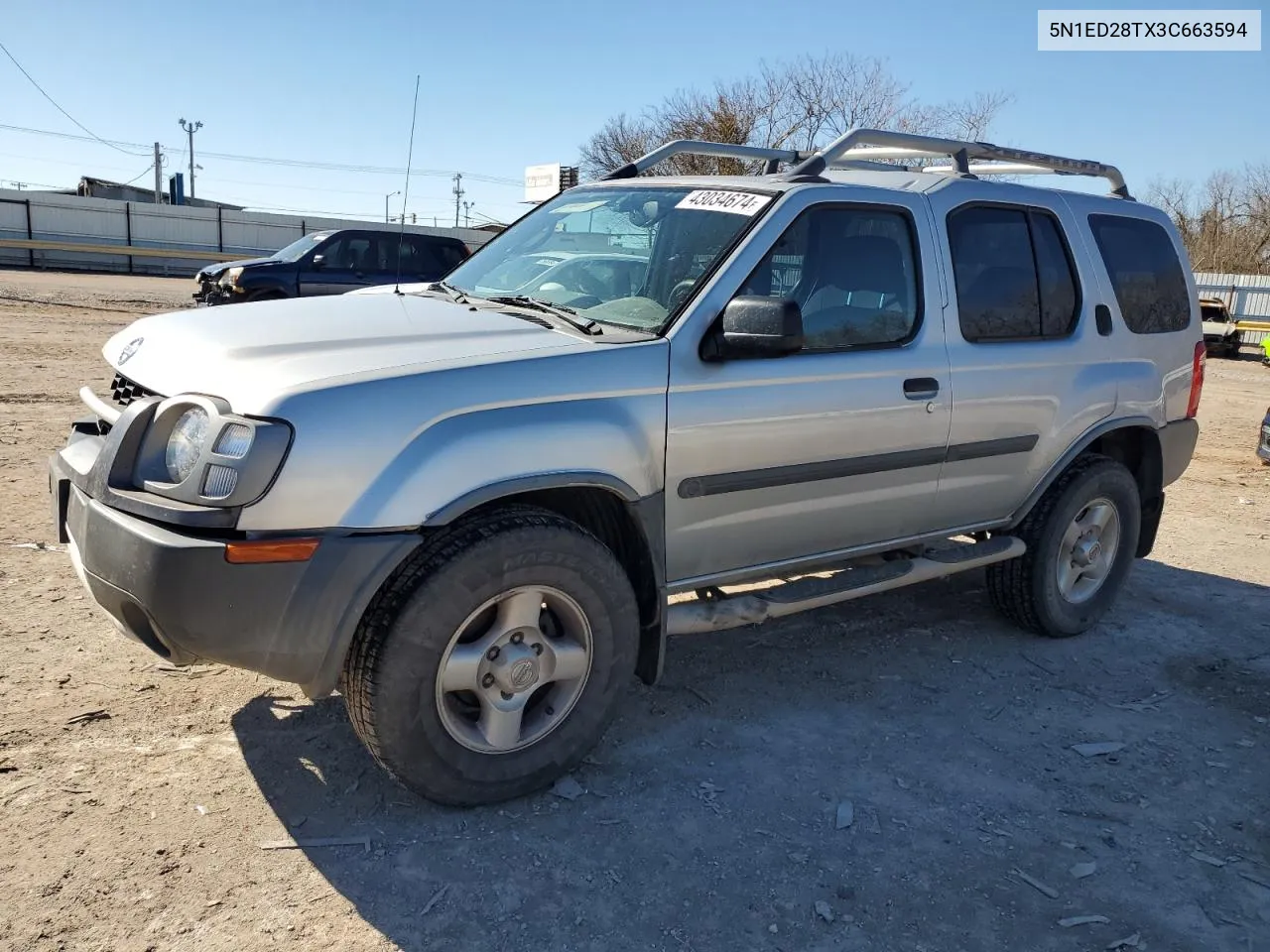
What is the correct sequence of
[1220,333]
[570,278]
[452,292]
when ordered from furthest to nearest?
[1220,333], [452,292], [570,278]

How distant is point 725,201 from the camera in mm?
3764

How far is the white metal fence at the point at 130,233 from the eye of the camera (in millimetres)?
31484

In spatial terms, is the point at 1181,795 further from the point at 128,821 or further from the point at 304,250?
the point at 304,250

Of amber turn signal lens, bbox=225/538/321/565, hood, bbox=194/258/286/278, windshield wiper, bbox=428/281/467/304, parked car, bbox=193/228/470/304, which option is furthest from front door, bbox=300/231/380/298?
amber turn signal lens, bbox=225/538/321/565

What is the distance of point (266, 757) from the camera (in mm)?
3312

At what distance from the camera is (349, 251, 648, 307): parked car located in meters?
3.70

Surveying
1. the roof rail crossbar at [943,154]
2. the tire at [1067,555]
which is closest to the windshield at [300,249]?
the roof rail crossbar at [943,154]

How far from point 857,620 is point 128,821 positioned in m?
3.33

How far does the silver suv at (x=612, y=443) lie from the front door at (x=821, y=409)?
0.5 inches

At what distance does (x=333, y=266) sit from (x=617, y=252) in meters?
12.2

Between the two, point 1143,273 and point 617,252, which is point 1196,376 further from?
point 617,252

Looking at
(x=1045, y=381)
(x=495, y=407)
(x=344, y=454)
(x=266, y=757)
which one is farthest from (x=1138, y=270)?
(x=266, y=757)

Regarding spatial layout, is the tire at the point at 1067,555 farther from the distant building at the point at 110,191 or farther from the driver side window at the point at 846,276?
the distant building at the point at 110,191

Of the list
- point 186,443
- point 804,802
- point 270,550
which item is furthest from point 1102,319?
point 186,443
